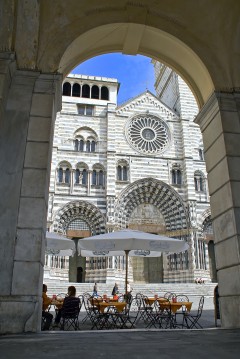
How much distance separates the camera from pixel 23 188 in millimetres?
4887

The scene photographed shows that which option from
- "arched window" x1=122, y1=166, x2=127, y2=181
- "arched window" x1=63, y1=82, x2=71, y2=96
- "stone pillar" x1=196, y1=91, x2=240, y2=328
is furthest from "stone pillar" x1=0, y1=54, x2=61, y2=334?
"arched window" x1=63, y1=82, x2=71, y2=96

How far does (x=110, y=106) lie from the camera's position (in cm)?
2820

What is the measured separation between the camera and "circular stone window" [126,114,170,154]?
91.2 ft

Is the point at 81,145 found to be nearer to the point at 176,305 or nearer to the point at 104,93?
the point at 104,93

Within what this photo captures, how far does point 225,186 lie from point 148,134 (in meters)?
23.2

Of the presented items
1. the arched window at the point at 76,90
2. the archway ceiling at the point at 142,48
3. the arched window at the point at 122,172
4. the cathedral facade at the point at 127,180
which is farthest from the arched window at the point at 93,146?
the archway ceiling at the point at 142,48

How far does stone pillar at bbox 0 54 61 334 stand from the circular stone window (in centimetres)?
2205

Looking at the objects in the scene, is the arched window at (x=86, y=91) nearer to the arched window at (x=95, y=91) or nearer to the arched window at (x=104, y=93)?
the arched window at (x=95, y=91)

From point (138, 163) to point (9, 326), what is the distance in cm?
2328

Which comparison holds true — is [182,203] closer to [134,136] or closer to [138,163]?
[138,163]

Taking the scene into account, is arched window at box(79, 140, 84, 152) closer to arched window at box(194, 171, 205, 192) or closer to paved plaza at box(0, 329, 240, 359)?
arched window at box(194, 171, 205, 192)

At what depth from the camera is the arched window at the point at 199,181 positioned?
27.2 m

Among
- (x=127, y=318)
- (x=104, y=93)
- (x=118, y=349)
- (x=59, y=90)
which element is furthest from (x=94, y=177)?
(x=118, y=349)

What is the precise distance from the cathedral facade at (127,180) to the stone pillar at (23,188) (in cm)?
1873
